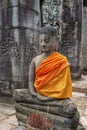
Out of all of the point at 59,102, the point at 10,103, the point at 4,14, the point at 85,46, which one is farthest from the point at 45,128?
the point at 85,46

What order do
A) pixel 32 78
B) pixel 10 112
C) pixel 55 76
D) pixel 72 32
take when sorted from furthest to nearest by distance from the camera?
pixel 72 32 < pixel 10 112 < pixel 32 78 < pixel 55 76

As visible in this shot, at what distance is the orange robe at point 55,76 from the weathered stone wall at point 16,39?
Result: 1573mm

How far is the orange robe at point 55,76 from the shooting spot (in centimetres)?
332

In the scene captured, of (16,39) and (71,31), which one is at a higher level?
(71,31)

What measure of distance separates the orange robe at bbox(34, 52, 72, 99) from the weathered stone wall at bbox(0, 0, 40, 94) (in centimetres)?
157

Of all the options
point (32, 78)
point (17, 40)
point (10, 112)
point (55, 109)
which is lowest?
point (10, 112)

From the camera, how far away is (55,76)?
334cm

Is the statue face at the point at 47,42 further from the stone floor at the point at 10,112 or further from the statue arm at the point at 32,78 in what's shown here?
the stone floor at the point at 10,112

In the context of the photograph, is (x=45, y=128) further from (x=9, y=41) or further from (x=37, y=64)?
(x=9, y=41)

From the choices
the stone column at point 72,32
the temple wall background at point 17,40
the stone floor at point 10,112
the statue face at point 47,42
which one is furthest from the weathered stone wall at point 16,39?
the stone column at point 72,32

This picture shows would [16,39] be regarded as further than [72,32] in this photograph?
No

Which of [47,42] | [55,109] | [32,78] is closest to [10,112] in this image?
[32,78]

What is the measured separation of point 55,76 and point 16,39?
1833 mm

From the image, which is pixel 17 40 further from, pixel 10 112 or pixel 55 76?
pixel 55 76
